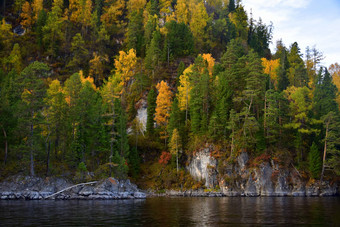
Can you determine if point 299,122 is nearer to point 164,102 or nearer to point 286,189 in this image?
point 286,189

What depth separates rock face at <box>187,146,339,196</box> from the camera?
55.8 metres

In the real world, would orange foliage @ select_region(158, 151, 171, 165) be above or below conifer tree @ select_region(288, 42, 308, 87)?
below

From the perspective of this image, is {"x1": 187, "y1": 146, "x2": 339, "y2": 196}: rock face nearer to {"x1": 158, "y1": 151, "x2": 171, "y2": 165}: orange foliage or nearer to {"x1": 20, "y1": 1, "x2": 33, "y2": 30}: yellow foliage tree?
{"x1": 158, "y1": 151, "x2": 171, "y2": 165}: orange foliage

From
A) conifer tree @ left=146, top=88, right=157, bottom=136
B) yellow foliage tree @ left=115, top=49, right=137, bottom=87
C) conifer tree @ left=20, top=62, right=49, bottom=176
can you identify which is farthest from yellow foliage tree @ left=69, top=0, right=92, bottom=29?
conifer tree @ left=20, top=62, right=49, bottom=176

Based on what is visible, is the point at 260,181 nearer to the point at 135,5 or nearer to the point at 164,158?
the point at 164,158

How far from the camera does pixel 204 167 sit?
6012cm

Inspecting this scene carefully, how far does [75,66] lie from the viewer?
89312mm

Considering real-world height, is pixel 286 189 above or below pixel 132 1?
below

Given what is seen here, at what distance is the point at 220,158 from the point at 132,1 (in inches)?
2994

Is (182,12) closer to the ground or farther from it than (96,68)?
farther from it

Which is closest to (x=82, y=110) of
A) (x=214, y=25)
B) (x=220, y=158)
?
(x=220, y=158)

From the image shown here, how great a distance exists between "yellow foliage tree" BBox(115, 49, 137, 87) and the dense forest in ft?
0.90

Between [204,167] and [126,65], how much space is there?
3804 centimetres

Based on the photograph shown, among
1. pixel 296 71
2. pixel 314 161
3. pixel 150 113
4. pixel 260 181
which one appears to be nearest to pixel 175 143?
pixel 150 113
